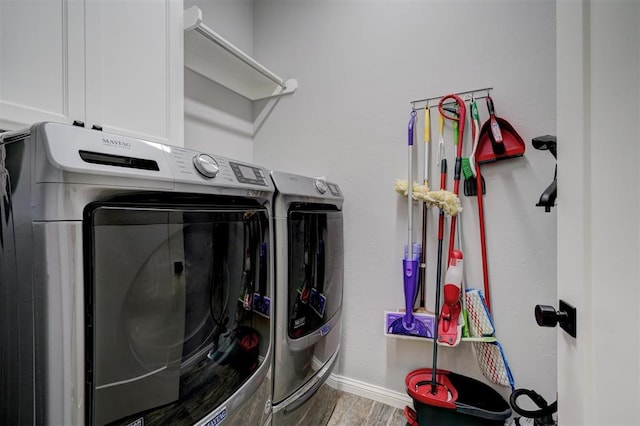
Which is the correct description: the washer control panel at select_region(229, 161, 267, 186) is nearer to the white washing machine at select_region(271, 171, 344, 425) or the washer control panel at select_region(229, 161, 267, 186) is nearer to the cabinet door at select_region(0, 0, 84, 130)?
the white washing machine at select_region(271, 171, 344, 425)

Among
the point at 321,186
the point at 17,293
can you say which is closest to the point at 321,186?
the point at 321,186

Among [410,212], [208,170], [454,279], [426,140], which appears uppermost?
[426,140]

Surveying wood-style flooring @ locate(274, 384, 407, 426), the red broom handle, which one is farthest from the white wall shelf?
wood-style flooring @ locate(274, 384, 407, 426)

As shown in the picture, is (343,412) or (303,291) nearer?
(303,291)

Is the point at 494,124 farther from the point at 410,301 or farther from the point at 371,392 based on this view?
the point at 371,392

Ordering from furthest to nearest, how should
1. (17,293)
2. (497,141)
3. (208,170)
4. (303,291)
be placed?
1. (497,141)
2. (303,291)
3. (208,170)
4. (17,293)

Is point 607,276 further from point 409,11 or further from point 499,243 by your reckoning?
point 409,11

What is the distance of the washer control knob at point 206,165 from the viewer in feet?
2.43

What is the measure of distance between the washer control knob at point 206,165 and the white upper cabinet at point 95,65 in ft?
1.63

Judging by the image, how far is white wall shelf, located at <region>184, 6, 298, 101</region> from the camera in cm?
137

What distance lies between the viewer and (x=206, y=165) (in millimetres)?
754

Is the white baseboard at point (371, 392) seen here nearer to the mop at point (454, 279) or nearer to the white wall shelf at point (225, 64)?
the mop at point (454, 279)

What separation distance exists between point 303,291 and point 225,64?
4.32 ft

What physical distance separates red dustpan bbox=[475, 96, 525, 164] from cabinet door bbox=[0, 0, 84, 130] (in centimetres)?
162
